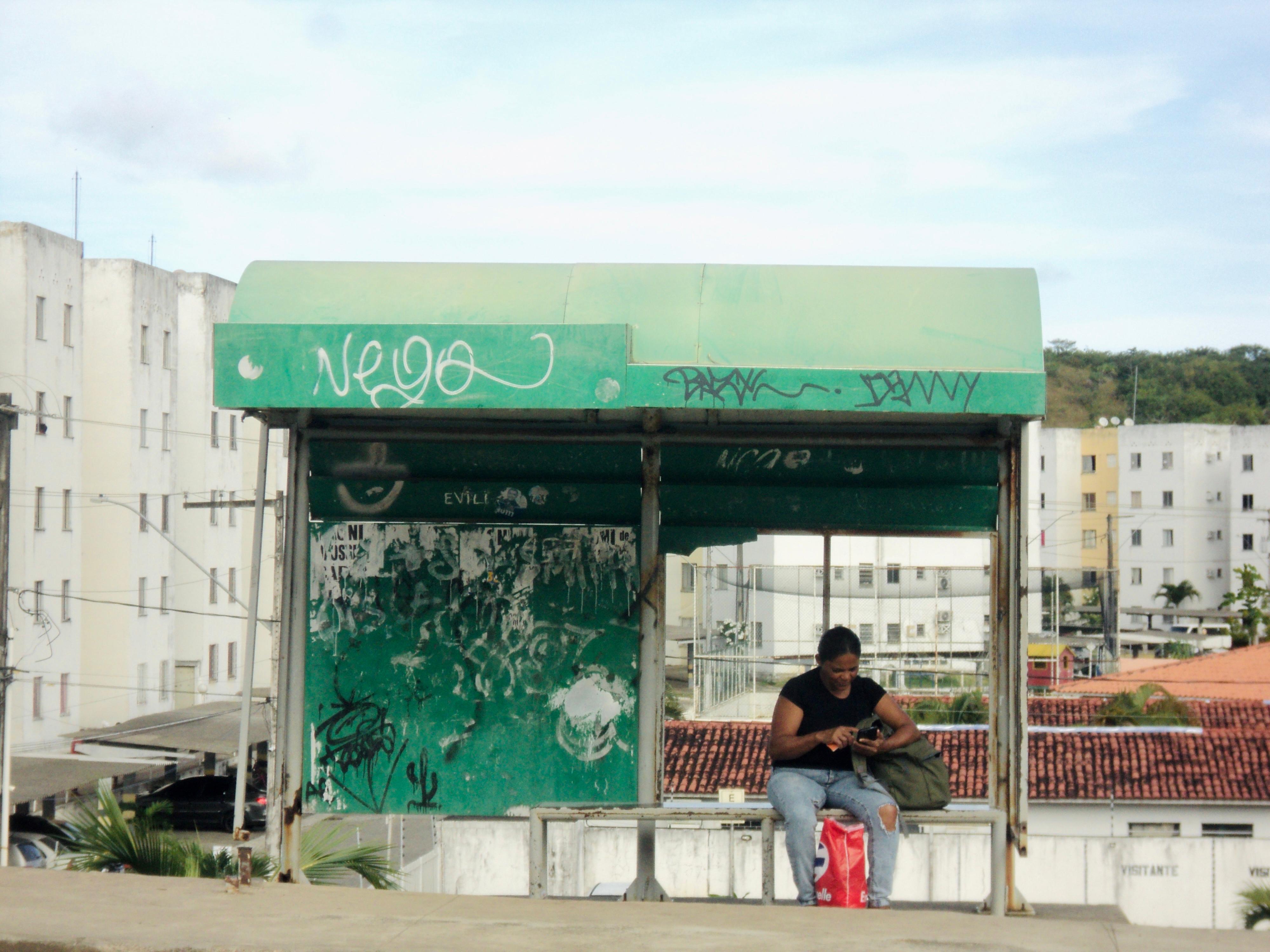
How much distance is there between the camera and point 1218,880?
69.7 feet

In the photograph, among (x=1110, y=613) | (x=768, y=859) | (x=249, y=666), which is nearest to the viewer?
(x=768, y=859)

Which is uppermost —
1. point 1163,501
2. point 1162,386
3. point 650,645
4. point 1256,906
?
point 1162,386

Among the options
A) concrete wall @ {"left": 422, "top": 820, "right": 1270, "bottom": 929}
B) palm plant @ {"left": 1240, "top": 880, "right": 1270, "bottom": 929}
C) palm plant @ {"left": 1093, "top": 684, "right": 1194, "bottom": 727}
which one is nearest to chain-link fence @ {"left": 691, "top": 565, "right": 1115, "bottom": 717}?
palm plant @ {"left": 1093, "top": 684, "right": 1194, "bottom": 727}

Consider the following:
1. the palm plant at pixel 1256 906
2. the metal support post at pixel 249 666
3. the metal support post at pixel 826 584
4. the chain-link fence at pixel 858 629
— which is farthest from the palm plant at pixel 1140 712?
the metal support post at pixel 249 666

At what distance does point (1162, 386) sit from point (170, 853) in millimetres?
122282

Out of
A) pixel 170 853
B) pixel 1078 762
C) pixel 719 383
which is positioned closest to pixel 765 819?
pixel 719 383

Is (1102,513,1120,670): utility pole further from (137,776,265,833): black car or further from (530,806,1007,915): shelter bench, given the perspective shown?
(530,806,1007,915): shelter bench

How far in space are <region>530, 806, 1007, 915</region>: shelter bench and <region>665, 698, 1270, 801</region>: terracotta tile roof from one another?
54.1 feet

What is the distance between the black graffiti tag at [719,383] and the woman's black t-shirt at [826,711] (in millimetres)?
1440

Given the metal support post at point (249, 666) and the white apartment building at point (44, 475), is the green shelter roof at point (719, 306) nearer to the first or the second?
the metal support post at point (249, 666)

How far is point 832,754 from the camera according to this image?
19.4 feet

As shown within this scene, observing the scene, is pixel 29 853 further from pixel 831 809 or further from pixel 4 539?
pixel 831 809

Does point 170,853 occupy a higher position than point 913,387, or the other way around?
point 913,387

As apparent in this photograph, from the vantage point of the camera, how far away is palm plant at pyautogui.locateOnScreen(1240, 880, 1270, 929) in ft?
55.6
